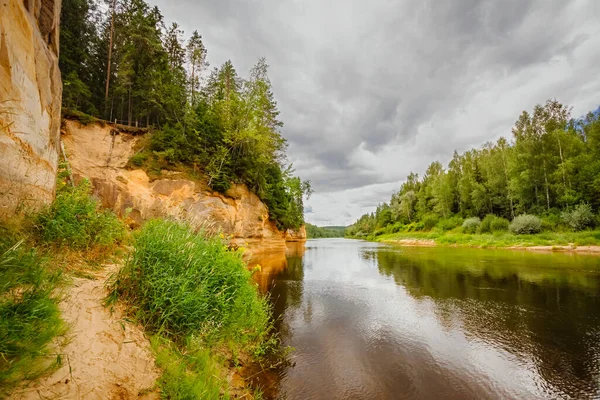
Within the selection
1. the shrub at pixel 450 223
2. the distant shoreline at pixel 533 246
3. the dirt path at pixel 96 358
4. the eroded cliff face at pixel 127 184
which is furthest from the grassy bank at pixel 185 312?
the shrub at pixel 450 223

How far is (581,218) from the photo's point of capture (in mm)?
29609

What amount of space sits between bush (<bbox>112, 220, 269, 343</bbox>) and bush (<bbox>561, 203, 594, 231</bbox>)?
140ft

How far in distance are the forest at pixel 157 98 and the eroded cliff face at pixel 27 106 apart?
491 inches

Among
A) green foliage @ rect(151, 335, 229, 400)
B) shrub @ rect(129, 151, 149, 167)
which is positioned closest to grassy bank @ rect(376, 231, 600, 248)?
green foliage @ rect(151, 335, 229, 400)

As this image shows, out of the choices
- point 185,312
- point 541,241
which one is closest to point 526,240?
point 541,241

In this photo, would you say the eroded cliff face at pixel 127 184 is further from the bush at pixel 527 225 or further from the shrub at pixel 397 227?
the shrub at pixel 397 227

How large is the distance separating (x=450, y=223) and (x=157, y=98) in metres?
59.1

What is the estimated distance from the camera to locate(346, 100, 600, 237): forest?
33.0 meters

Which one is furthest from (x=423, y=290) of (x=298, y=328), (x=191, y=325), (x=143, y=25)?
(x=143, y=25)

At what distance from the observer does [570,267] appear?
1747 cm

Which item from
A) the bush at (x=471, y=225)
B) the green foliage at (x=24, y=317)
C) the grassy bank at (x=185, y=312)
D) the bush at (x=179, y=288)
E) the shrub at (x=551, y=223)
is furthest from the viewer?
the bush at (x=471, y=225)

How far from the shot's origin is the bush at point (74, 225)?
14.6 ft

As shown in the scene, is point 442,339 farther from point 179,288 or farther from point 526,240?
point 526,240

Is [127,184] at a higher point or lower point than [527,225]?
higher
